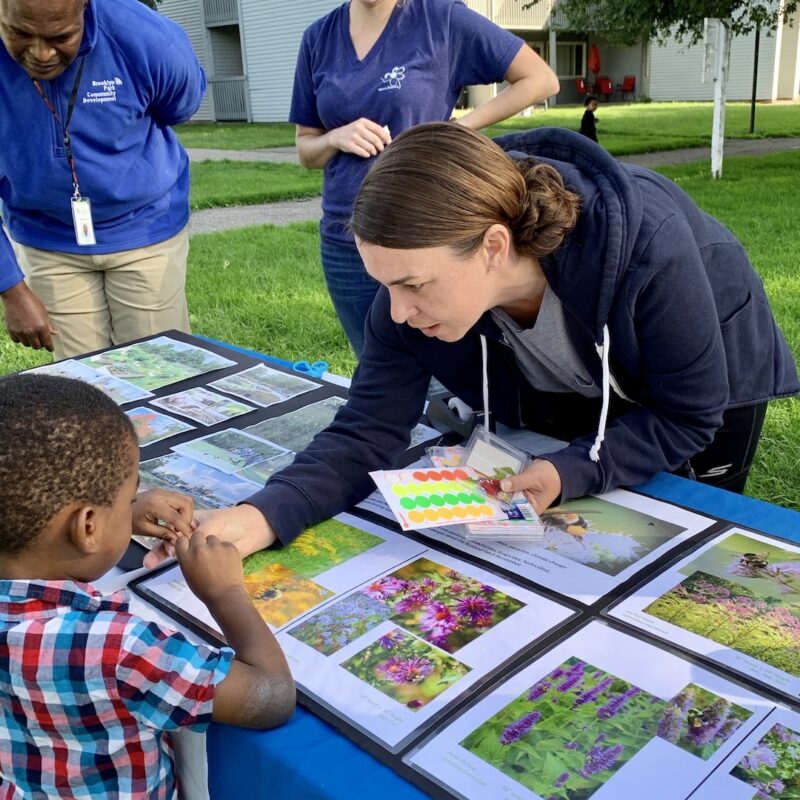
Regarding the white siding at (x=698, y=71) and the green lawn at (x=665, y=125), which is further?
the white siding at (x=698, y=71)

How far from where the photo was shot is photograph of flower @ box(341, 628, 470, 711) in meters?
1.03

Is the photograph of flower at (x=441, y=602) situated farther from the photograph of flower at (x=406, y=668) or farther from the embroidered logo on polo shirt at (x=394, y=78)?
the embroidered logo on polo shirt at (x=394, y=78)

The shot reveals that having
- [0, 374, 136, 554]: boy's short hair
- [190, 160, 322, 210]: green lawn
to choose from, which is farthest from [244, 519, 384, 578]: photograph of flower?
[190, 160, 322, 210]: green lawn

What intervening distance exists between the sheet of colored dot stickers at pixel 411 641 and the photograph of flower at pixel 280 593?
0.03m

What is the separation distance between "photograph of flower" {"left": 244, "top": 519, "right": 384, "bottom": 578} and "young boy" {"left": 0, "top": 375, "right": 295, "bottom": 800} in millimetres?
239

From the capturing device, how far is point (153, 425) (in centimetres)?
197

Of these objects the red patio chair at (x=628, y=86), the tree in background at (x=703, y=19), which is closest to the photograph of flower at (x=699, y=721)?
the tree in background at (x=703, y=19)

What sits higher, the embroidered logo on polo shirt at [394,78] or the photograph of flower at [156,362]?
the embroidered logo on polo shirt at [394,78]

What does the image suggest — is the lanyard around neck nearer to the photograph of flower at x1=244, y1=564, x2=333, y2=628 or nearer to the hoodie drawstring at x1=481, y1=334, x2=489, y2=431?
the hoodie drawstring at x1=481, y1=334, x2=489, y2=431

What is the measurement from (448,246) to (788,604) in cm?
70

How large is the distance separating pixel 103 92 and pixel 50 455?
1.56m

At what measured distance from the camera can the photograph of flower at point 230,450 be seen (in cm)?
176

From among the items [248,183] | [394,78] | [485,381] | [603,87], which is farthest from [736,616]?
[603,87]

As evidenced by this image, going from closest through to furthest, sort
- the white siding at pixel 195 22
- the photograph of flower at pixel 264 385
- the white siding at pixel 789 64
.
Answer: the photograph of flower at pixel 264 385
the white siding at pixel 789 64
the white siding at pixel 195 22
